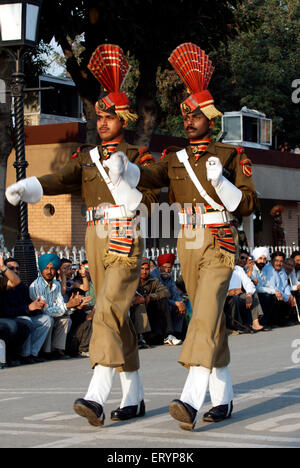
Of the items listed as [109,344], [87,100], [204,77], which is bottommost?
[109,344]

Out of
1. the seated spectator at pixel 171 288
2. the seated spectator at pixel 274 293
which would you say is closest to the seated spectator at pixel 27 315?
the seated spectator at pixel 171 288

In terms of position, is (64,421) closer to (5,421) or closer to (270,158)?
(5,421)

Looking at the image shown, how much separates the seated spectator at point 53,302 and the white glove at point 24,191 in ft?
17.7

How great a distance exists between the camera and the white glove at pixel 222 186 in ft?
21.6

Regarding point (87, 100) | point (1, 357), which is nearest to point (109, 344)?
point (1, 357)

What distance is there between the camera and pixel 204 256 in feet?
22.8

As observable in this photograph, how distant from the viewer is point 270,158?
30562mm

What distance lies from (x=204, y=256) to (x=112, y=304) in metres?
0.78

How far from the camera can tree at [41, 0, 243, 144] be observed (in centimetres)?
1673

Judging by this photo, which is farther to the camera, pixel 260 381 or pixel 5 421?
pixel 260 381

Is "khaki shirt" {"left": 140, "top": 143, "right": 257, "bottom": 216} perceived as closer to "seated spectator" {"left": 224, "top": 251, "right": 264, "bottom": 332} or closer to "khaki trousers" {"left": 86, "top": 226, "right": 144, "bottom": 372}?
"khaki trousers" {"left": 86, "top": 226, "right": 144, "bottom": 372}

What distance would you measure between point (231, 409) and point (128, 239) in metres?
1.49

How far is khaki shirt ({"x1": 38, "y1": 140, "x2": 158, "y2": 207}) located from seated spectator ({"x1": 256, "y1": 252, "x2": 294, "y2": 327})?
33.2ft

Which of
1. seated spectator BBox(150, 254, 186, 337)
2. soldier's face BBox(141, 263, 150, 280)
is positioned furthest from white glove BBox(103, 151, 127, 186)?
seated spectator BBox(150, 254, 186, 337)
